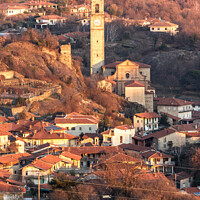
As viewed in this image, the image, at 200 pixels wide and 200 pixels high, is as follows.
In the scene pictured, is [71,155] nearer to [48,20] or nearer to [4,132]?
[4,132]

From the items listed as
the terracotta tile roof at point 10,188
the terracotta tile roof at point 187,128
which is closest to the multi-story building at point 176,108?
the terracotta tile roof at point 187,128

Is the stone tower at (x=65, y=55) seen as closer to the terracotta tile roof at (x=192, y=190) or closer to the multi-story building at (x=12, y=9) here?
the terracotta tile roof at (x=192, y=190)

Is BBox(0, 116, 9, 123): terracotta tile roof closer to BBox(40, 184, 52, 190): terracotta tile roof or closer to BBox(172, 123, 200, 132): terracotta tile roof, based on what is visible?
BBox(172, 123, 200, 132): terracotta tile roof

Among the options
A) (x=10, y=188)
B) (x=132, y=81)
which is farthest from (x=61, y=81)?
(x=10, y=188)

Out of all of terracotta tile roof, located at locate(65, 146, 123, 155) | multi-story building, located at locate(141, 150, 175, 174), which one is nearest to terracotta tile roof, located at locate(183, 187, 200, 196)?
multi-story building, located at locate(141, 150, 175, 174)

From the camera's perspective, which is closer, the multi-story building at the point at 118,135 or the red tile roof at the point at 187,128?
the multi-story building at the point at 118,135
